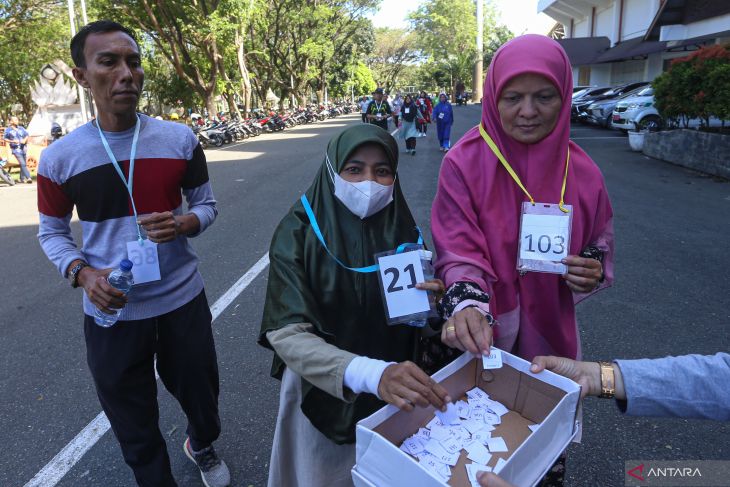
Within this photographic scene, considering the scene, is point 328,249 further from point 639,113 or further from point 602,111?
point 602,111

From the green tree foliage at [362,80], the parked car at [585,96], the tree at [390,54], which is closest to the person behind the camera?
the parked car at [585,96]

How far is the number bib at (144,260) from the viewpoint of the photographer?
2.11m

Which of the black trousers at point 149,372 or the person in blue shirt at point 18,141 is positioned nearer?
the black trousers at point 149,372

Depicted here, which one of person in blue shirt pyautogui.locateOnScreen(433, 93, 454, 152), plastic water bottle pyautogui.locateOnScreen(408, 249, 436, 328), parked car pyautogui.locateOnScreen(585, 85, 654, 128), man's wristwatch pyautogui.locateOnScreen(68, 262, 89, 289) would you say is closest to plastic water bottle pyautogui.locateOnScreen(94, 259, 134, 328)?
man's wristwatch pyautogui.locateOnScreen(68, 262, 89, 289)

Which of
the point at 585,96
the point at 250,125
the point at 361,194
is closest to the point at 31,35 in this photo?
the point at 250,125

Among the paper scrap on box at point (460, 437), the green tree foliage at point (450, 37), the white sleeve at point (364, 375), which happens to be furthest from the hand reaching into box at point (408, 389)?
the green tree foliage at point (450, 37)

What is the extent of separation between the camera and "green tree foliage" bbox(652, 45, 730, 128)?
396 inches

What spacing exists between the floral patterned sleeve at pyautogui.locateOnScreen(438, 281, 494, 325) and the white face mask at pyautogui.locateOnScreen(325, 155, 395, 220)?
1.25ft

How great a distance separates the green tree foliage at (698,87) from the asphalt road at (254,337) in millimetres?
2435

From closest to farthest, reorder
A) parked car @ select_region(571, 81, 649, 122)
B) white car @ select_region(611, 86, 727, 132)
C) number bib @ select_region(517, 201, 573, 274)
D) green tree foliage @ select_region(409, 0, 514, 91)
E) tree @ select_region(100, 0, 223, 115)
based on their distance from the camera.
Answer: number bib @ select_region(517, 201, 573, 274) < white car @ select_region(611, 86, 727, 132) < tree @ select_region(100, 0, 223, 115) < parked car @ select_region(571, 81, 649, 122) < green tree foliage @ select_region(409, 0, 514, 91)

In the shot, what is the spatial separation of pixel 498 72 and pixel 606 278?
31.6 inches

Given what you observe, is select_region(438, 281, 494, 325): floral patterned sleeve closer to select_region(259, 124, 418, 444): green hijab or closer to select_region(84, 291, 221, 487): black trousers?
select_region(259, 124, 418, 444): green hijab

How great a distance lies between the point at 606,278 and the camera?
182 cm

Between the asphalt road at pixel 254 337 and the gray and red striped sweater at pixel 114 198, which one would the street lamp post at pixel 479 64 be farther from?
the gray and red striped sweater at pixel 114 198
